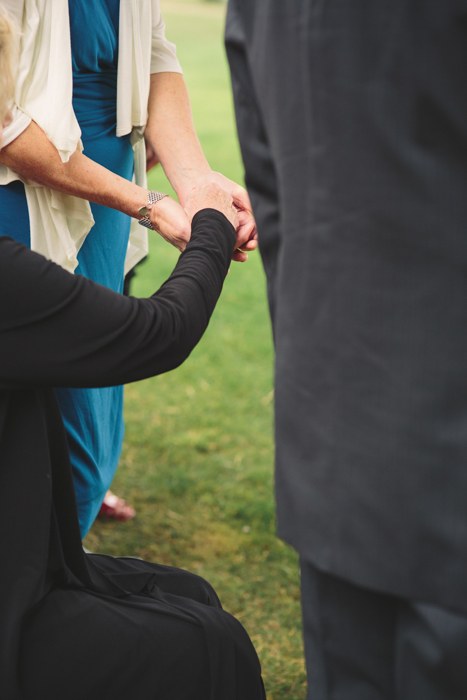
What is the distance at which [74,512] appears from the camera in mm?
1971

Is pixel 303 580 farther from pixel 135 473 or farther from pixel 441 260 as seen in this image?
pixel 135 473

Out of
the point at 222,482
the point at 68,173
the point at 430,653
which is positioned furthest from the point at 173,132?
the point at 222,482

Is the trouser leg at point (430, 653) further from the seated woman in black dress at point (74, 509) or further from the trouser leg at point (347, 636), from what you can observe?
the seated woman in black dress at point (74, 509)

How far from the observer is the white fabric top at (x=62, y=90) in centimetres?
219

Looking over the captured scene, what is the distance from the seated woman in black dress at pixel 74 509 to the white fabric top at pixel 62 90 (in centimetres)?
33

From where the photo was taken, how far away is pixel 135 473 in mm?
4152

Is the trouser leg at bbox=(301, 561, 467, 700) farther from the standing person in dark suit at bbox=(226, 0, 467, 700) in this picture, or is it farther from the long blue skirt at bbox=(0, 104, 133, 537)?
the long blue skirt at bbox=(0, 104, 133, 537)

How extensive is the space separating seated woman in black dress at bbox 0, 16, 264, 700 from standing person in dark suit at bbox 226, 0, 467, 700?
17.7 inches

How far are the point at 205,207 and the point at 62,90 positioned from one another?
1.32 feet

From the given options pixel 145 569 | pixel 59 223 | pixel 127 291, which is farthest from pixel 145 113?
pixel 145 569

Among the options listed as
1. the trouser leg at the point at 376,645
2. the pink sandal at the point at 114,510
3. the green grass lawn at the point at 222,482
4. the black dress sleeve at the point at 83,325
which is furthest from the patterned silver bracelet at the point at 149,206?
the pink sandal at the point at 114,510

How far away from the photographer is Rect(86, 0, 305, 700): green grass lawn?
3.24 metres

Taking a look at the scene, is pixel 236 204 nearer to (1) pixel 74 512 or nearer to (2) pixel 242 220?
(2) pixel 242 220

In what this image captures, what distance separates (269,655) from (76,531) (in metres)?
1.18
